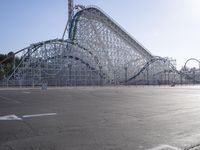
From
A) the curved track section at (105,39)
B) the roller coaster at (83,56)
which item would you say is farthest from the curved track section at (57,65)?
the curved track section at (105,39)

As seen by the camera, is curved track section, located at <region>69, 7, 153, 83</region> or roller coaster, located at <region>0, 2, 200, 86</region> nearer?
roller coaster, located at <region>0, 2, 200, 86</region>

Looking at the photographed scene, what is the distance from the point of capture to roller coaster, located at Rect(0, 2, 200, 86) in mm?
65062

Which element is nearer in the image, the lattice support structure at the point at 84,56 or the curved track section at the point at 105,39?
the lattice support structure at the point at 84,56

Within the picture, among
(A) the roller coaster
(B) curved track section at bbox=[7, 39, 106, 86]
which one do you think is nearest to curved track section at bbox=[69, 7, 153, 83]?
(A) the roller coaster

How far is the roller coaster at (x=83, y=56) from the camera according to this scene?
6506 cm

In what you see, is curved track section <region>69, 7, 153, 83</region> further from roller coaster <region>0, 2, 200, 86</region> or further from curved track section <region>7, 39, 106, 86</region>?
curved track section <region>7, 39, 106, 86</region>

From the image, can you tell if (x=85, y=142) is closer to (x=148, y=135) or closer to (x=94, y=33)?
(x=148, y=135)

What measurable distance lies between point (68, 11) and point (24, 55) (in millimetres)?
20386

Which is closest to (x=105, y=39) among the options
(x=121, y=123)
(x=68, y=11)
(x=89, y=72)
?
(x=89, y=72)

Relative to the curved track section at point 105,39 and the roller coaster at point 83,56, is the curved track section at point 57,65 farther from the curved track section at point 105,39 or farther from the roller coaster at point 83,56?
the curved track section at point 105,39

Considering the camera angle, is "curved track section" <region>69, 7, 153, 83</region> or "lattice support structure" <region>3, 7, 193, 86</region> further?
"curved track section" <region>69, 7, 153, 83</region>

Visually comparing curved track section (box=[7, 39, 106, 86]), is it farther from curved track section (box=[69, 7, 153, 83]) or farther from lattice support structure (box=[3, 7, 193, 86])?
curved track section (box=[69, 7, 153, 83])

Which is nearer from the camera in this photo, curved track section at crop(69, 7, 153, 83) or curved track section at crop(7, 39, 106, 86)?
curved track section at crop(7, 39, 106, 86)

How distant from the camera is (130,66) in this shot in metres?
79.9
